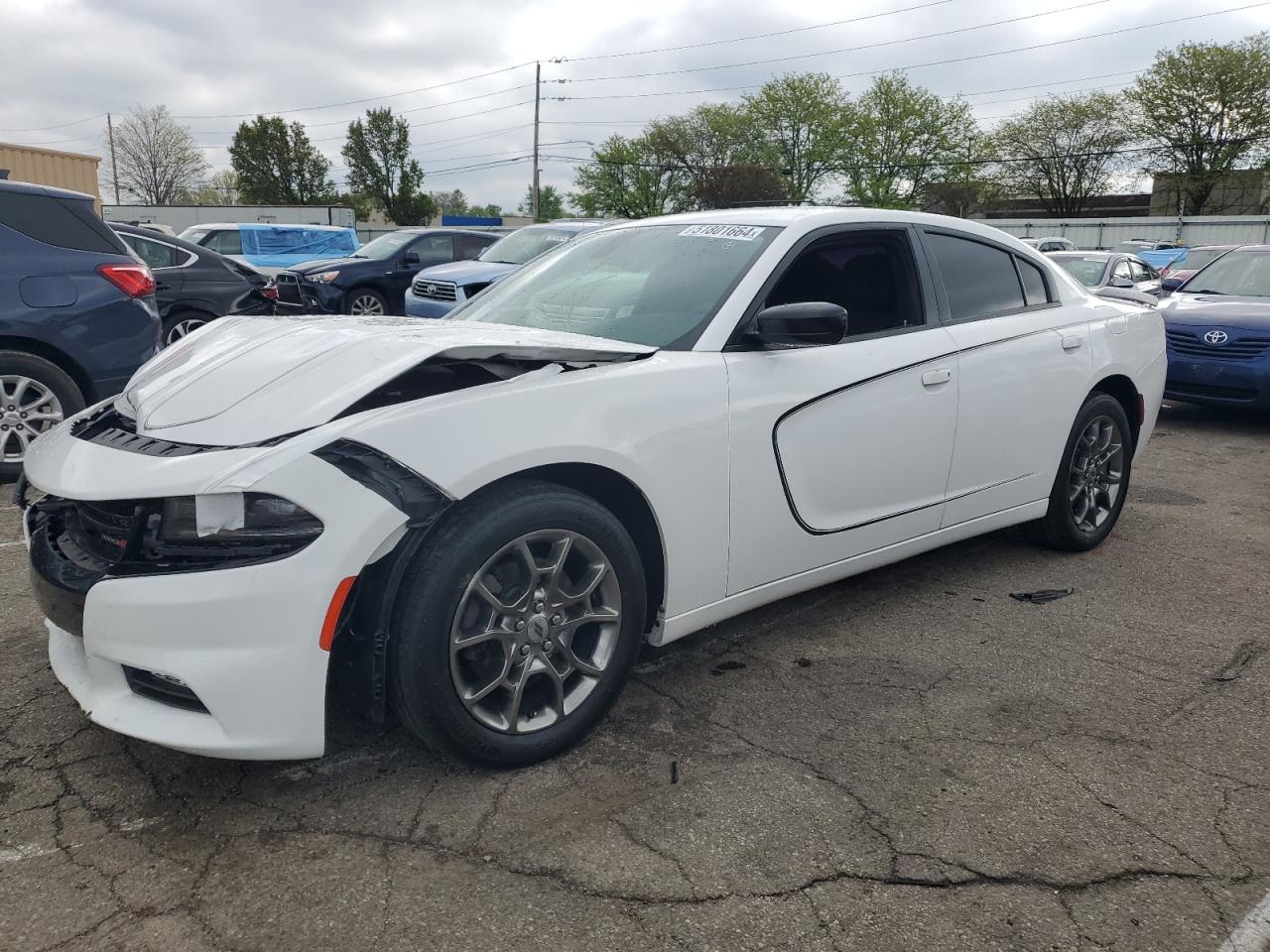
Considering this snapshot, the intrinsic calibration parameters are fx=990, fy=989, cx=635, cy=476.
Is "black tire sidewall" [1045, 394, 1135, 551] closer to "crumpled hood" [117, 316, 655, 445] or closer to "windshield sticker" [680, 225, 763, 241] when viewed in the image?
"windshield sticker" [680, 225, 763, 241]

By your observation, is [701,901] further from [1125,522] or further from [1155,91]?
[1155,91]

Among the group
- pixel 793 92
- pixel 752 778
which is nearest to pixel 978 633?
pixel 752 778

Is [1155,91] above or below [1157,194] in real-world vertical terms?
above

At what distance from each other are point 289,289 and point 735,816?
466 inches

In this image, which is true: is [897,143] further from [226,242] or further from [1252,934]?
[1252,934]

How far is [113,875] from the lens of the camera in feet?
7.06

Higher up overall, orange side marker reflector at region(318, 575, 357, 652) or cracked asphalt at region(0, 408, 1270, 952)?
orange side marker reflector at region(318, 575, 357, 652)

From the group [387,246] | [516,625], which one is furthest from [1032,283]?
[387,246]

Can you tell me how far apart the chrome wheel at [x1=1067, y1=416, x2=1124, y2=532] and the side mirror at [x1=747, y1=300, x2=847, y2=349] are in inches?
78.9

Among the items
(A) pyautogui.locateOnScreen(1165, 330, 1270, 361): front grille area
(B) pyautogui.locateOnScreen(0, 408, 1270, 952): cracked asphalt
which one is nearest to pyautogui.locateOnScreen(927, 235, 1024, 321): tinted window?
(B) pyautogui.locateOnScreen(0, 408, 1270, 952): cracked asphalt

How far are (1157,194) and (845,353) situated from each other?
240 feet

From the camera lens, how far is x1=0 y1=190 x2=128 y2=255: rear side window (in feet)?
18.0

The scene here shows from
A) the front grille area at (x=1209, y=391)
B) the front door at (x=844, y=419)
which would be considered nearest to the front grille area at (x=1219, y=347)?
the front grille area at (x=1209, y=391)

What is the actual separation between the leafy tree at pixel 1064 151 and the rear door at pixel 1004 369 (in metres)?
63.0
